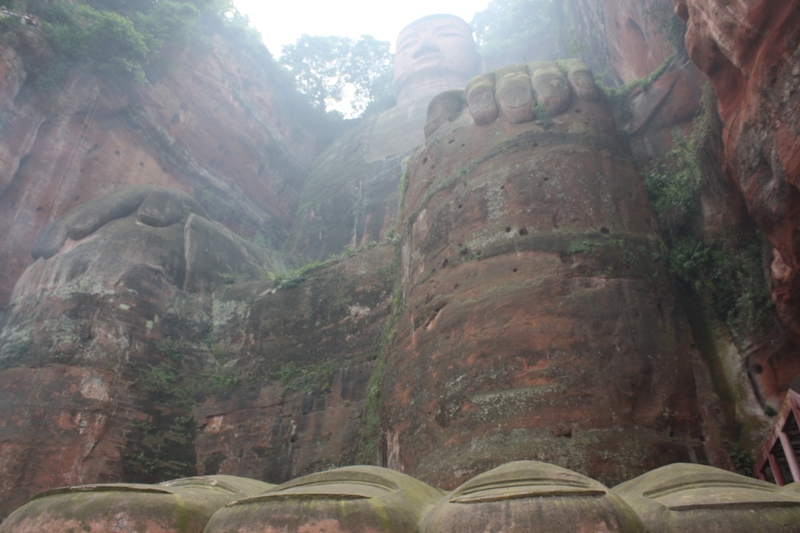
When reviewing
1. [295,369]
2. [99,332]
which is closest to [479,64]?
[295,369]

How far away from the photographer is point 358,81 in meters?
33.0

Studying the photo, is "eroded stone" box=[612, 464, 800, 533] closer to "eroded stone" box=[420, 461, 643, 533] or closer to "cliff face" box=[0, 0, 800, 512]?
"eroded stone" box=[420, 461, 643, 533]

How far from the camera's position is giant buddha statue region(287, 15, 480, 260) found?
21938 mm

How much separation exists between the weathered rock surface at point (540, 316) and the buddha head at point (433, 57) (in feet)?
62.4

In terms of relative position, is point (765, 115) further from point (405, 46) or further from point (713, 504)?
point (405, 46)

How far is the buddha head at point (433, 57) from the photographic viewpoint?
1192 inches

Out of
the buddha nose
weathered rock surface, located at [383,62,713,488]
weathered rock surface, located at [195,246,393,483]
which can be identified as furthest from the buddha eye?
weathered rock surface, located at [383,62,713,488]

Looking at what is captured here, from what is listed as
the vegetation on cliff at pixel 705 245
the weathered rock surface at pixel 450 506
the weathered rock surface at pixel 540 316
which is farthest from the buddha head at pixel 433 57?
the weathered rock surface at pixel 450 506

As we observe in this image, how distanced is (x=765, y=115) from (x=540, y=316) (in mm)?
3404

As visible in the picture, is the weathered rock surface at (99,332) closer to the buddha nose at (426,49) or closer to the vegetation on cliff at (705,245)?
the vegetation on cliff at (705,245)

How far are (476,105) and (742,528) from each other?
382 inches

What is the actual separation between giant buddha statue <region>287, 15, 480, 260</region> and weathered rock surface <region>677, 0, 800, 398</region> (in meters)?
13.4

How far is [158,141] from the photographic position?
20016 millimetres

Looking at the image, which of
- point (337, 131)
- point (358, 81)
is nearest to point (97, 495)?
point (337, 131)
